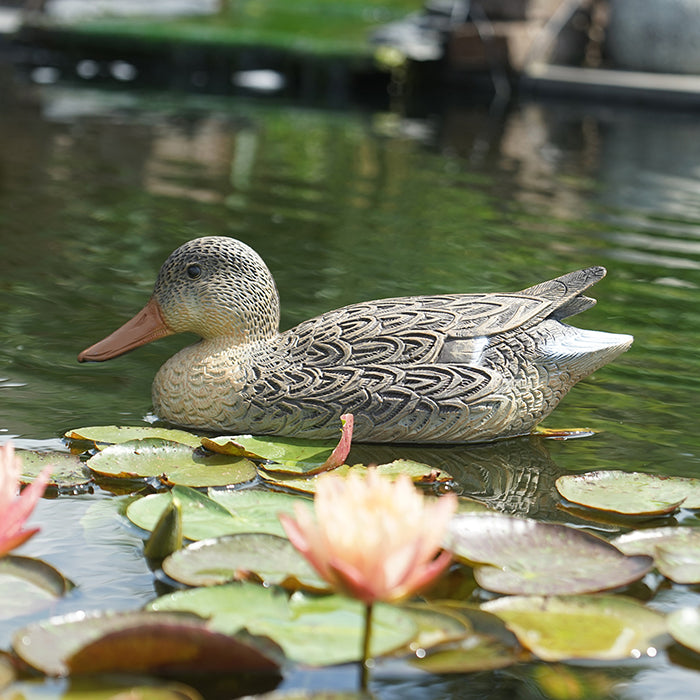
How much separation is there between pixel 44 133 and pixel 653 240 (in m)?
5.60

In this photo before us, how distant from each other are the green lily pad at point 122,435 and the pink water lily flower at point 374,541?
5.56 feet

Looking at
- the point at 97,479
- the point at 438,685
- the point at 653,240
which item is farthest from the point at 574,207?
the point at 438,685

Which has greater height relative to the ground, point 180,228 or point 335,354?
point 335,354

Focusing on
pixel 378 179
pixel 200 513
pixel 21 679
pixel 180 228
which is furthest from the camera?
pixel 378 179

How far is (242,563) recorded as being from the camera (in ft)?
8.84

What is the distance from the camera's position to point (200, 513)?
2.97m

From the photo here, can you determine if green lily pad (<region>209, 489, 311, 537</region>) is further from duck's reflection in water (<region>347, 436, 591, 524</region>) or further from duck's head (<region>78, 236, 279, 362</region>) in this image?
duck's head (<region>78, 236, 279, 362</region>)

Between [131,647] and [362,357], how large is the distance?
1.58 metres

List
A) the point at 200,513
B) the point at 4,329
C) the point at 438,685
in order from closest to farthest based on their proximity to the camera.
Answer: the point at 438,685 < the point at 200,513 < the point at 4,329

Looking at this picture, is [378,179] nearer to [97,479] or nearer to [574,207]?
[574,207]

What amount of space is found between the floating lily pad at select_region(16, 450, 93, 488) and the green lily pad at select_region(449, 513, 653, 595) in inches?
44.7

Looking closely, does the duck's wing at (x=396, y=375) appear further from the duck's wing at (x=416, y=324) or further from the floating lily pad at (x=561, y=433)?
the floating lily pad at (x=561, y=433)

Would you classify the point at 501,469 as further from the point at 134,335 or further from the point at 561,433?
the point at 134,335

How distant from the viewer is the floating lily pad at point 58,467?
323cm
